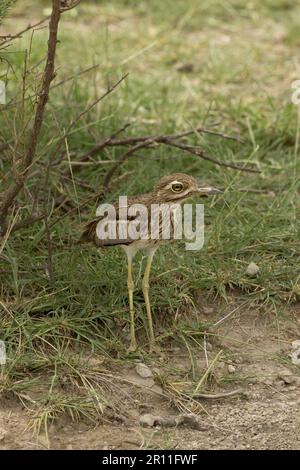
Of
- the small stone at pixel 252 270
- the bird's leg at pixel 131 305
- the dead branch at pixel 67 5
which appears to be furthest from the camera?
the small stone at pixel 252 270

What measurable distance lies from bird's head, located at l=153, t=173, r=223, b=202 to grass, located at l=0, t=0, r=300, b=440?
18.3 inches

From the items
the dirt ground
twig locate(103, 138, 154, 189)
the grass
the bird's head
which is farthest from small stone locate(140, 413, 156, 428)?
twig locate(103, 138, 154, 189)

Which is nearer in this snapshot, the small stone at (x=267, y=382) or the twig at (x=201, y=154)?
the small stone at (x=267, y=382)

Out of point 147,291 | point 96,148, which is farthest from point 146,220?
point 96,148

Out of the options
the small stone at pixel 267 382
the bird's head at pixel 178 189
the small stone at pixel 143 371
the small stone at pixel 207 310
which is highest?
the bird's head at pixel 178 189

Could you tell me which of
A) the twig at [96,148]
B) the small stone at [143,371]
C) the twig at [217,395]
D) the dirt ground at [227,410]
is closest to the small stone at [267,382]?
the dirt ground at [227,410]

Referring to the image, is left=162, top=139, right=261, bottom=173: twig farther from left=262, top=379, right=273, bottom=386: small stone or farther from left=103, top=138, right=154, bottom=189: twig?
left=262, top=379, right=273, bottom=386: small stone

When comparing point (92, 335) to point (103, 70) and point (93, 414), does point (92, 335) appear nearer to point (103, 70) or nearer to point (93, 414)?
point (93, 414)

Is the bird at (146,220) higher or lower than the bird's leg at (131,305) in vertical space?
higher

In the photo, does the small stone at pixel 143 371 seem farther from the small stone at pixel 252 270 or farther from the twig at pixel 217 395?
the small stone at pixel 252 270

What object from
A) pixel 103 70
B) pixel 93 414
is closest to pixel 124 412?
pixel 93 414

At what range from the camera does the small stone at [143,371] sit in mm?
3924

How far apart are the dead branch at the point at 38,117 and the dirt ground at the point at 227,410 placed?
870mm

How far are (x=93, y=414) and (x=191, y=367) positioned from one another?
530mm
